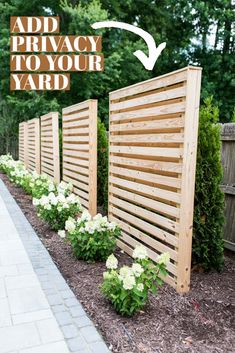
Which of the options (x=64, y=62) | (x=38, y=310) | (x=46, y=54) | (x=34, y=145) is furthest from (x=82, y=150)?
(x=46, y=54)

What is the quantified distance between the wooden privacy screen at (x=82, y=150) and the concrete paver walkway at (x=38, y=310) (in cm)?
139

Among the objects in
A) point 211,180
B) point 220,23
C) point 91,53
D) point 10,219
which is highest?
point 220,23

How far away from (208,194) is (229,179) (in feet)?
2.02

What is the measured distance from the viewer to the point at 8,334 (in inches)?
86.7

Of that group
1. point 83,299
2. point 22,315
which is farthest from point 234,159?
point 22,315

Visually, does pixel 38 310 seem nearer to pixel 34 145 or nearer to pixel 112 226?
pixel 112 226

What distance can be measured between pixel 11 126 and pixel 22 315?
45.3ft

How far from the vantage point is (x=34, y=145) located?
9.66 m

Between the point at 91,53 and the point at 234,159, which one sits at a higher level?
the point at 91,53

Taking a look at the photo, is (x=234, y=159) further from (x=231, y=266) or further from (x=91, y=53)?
(x=91, y=53)

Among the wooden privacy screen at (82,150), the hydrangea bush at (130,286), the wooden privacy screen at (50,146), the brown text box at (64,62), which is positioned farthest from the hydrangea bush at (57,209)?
the brown text box at (64,62)

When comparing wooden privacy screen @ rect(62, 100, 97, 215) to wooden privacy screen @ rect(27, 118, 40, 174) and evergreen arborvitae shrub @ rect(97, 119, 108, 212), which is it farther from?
wooden privacy screen @ rect(27, 118, 40, 174)

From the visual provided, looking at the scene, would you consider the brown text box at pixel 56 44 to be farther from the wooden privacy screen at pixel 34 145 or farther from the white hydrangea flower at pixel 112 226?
the white hydrangea flower at pixel 112 226

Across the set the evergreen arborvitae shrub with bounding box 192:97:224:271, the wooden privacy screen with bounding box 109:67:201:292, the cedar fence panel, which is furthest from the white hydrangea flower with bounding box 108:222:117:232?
the cedar fence panel
